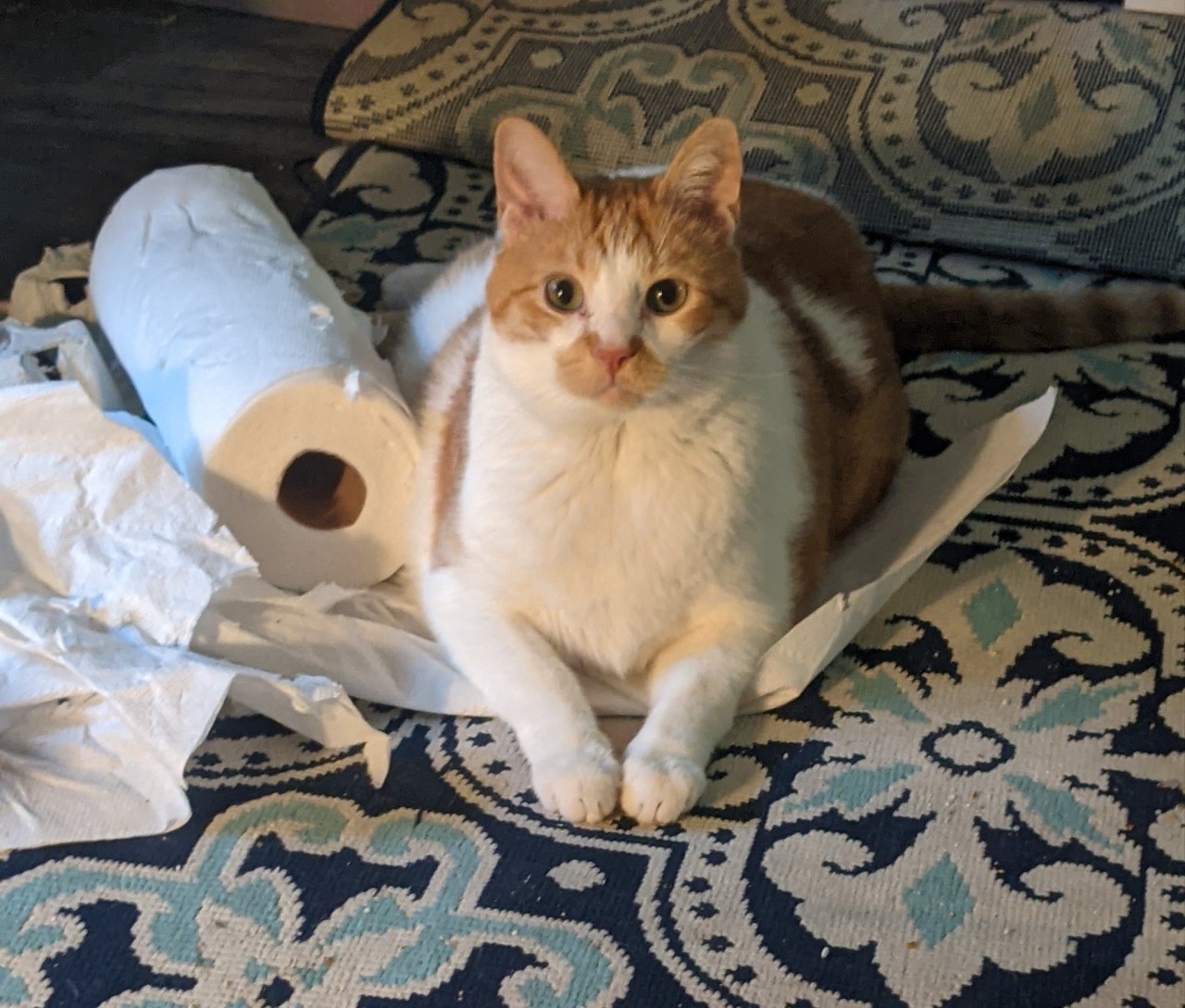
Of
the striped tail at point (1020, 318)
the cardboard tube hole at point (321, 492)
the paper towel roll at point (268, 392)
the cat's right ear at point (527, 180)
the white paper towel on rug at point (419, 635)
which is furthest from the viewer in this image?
the striped tail at point (1020, 318)

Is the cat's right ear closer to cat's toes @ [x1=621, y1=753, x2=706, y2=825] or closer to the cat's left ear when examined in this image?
the cat's left ear

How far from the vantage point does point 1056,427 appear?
6.05 feet

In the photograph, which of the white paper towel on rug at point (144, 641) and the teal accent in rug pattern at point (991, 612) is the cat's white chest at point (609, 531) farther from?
the teal accent in rug pattern at point (991, 612)

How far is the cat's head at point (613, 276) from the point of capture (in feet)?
3.80

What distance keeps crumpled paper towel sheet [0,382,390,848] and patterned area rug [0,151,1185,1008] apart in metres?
0.05

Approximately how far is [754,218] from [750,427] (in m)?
0.50

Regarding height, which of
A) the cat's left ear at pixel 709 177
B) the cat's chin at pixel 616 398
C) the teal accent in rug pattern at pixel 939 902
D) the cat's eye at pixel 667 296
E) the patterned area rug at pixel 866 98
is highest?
the cat's left ear at pixel 709 177

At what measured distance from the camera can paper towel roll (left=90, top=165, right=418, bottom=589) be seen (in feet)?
4.88

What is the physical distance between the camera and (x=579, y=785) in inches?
47.4

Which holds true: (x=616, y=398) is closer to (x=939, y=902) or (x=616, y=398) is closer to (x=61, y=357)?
(x=939, y=902)

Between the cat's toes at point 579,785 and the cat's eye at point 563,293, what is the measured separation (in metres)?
0.44

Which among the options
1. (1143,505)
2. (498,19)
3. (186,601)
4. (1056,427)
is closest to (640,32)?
(498,19)

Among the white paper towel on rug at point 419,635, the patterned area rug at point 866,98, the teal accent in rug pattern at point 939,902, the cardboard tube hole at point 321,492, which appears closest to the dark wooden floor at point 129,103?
the patterned area rug at point 866,98

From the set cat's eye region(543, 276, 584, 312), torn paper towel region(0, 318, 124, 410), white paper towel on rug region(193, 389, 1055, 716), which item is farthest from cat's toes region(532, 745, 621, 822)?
torn paper towel region(0, 318, 124, 410)
